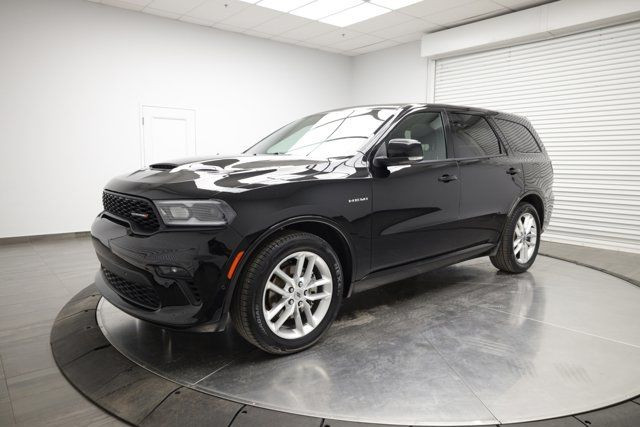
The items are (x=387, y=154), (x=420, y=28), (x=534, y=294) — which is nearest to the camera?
(x=387, y=154)

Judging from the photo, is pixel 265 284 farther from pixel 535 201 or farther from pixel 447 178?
pixel 535 201

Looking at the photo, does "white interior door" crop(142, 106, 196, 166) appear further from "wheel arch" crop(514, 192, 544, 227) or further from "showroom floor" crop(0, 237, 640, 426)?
"wheel arch" crop(514, 192, 544, 227)

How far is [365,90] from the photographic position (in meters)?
9.30

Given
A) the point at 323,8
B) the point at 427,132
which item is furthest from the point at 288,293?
the point at 323,8

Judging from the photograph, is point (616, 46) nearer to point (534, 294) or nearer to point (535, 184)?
point (535, 184)

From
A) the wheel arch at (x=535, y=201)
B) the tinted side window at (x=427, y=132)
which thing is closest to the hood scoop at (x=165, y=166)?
the tinted side window at (x=427, y=132)

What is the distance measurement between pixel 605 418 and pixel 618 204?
497 centimetres

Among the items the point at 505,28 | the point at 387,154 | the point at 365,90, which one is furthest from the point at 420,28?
the point at 387,154

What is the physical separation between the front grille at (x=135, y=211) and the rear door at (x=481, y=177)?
216 cm

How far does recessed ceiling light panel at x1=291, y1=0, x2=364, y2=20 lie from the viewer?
19.7 ft

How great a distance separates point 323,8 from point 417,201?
4538 millimetres

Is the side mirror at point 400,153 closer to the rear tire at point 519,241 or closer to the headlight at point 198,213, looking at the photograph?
the headlight at point 198,213

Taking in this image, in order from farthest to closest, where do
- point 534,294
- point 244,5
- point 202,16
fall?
point 202,16 → point 244,5 → point 534,294

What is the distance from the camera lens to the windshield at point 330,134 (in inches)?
106
